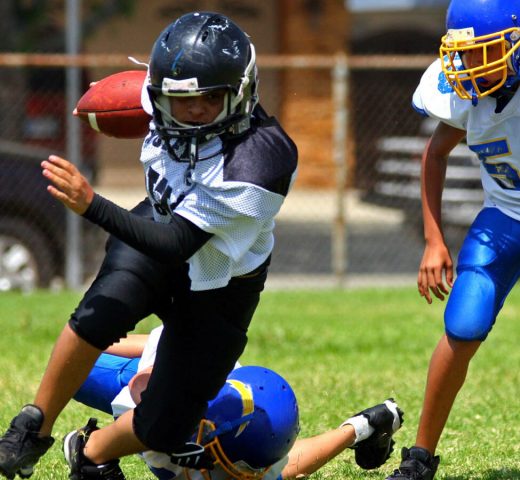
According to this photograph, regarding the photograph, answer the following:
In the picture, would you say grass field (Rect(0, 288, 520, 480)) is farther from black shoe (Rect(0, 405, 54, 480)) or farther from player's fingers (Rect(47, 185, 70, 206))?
player's fingers (Rect(47, 185, 70, 206))

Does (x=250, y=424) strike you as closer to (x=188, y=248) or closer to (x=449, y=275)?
(x=188, y=248)

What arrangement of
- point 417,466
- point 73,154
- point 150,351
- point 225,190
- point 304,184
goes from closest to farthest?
point 225,190 < point 417,466 < point 150,351 < point 73,154 < point 304,184

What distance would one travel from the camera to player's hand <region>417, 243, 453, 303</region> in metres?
4.18

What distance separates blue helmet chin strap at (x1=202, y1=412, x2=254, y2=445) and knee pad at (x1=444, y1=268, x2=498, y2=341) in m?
0.76

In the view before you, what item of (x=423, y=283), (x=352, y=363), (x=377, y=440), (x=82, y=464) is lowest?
(x=352, y=363)

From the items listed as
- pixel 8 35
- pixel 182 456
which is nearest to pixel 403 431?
pixel 182 456

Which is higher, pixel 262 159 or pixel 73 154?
pixel 262 159

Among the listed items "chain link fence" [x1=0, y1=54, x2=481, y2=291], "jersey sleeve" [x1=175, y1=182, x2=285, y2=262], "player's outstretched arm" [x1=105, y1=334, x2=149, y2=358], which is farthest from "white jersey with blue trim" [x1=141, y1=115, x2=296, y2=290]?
"chain link fence" [x1=0, y1=54, x2=481, y2=291]

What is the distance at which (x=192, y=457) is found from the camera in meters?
3.77

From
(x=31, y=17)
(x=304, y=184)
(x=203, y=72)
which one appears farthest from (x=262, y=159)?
(x=304, y=184)

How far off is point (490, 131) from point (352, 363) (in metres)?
2.81

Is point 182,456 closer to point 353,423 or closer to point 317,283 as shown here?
point 353,423

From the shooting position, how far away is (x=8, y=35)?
12.9 metres

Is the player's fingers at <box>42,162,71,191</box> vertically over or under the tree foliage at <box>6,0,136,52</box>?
over
